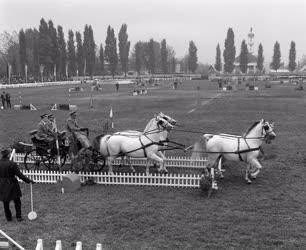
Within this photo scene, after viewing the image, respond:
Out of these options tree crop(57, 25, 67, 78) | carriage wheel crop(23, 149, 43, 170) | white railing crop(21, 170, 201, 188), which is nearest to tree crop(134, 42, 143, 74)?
tree crop(57, 25, 67, 78)

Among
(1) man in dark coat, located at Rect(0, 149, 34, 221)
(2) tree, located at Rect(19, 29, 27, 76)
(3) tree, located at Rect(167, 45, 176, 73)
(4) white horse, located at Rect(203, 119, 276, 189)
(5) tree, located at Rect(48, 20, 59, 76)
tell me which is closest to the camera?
(1) man in dark coat, located at Rect(0, 149, 34, 221)

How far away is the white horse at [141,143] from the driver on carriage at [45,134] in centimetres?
170

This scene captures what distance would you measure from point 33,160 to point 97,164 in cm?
240

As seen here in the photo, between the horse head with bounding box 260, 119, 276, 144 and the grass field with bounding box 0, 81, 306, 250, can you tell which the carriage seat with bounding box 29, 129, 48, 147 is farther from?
the horse head with bounding box 260, 119, 276, 144

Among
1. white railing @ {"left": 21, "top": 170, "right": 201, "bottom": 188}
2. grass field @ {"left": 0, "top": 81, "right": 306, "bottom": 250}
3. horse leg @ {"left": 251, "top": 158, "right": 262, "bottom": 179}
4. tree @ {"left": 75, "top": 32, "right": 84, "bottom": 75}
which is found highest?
tree @ {"left": 75, "top": 32, "right": 84, "bottom": 75}

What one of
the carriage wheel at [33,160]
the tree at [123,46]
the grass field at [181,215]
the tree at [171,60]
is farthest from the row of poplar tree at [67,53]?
the grass field at [181,215]

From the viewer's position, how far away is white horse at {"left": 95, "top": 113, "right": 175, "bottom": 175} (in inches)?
484

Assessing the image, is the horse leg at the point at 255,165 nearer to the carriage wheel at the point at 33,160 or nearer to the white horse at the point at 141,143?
the white horse at the point at 141,143

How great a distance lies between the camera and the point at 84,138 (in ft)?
40.9

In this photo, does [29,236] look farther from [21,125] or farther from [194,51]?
[194,51]

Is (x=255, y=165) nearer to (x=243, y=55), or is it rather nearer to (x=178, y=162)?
(x=178, y=162)

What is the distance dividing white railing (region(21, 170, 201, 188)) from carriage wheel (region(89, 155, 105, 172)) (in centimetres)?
41

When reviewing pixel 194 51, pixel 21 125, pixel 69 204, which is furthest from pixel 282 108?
pixel 194 51

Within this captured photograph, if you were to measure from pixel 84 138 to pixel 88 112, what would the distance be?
1920 centimetres
